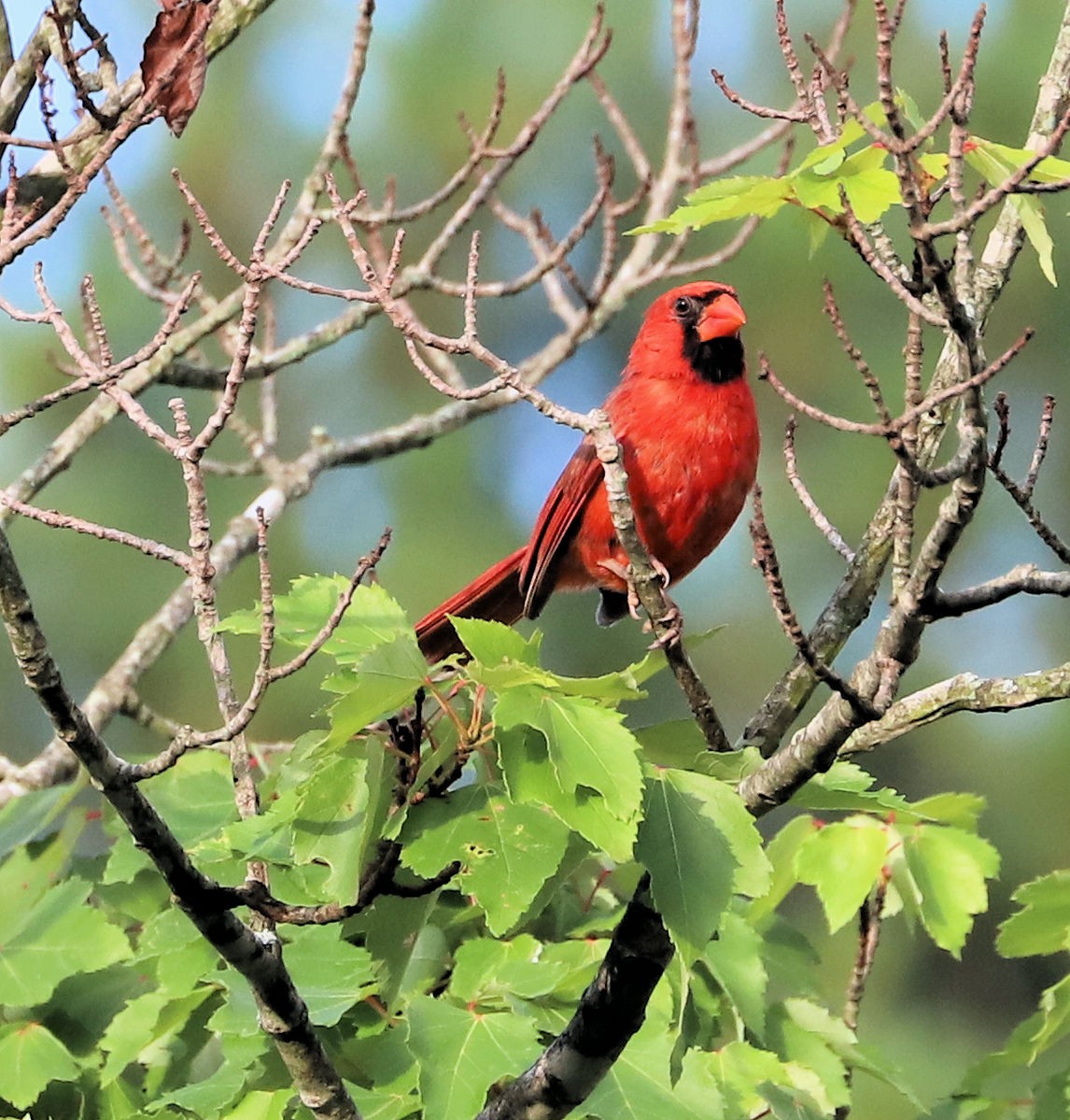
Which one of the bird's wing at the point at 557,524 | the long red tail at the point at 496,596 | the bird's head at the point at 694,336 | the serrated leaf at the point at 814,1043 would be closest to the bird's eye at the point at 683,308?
the bird's head at the point at 694,336

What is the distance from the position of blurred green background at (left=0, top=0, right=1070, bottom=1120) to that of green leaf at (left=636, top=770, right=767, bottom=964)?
17.7 feet

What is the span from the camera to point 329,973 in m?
2.04

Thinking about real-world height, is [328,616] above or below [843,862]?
above

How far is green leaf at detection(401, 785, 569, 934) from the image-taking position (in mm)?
1749

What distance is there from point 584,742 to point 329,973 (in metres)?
0.61

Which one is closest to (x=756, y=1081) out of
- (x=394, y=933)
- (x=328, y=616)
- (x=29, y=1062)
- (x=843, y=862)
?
(x=843, y=862)

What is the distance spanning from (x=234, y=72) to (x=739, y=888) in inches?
438

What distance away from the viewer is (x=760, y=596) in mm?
9203

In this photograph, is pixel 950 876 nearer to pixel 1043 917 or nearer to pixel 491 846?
pixel 1043 917

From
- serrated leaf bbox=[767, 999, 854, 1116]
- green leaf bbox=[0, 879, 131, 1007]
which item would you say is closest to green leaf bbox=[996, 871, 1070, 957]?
serrated leaf bbox=[767, 999, 854, 1116]

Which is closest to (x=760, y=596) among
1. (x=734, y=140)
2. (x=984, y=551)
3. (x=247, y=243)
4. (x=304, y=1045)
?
(x=984, y=551)

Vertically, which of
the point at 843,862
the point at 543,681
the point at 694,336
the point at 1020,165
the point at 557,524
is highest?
the point at 1020,165

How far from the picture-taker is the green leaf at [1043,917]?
2.21m

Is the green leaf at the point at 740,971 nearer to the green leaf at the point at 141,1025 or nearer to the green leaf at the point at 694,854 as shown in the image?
the green leaf at the point at 694,854
